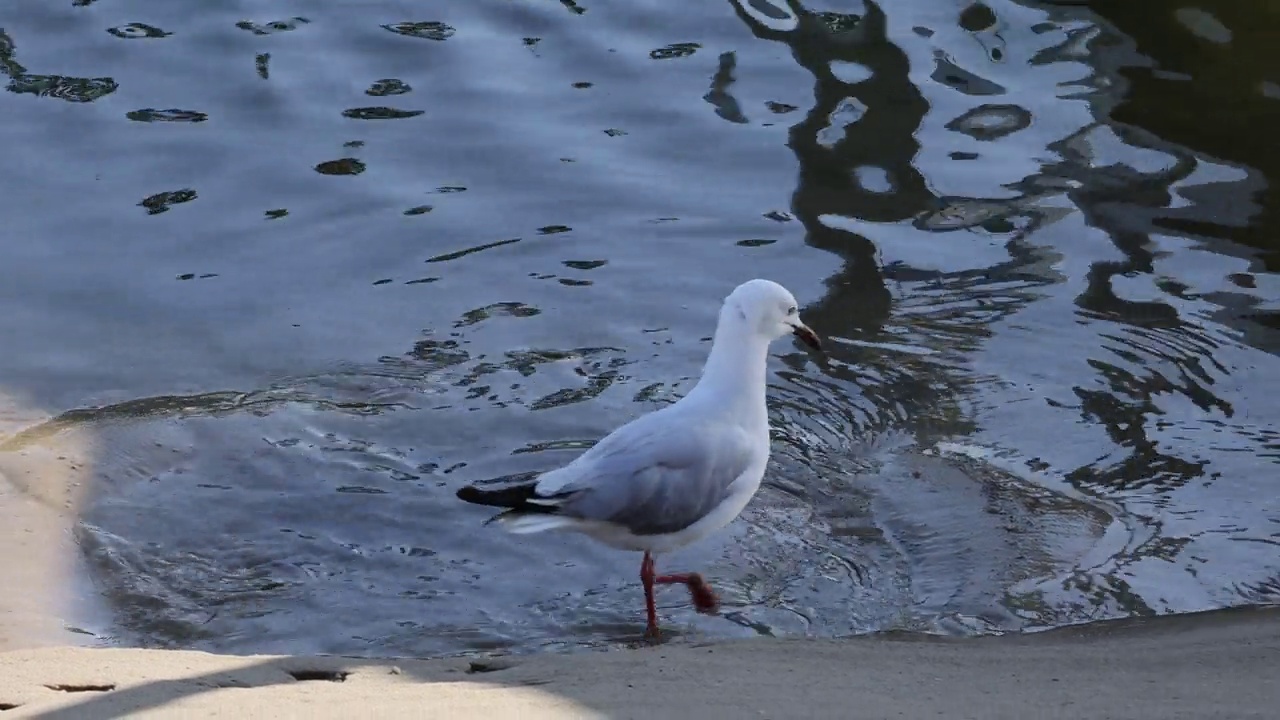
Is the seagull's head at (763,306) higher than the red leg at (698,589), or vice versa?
the seagull's head at (763,306)

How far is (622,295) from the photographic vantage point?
8023 millimetres

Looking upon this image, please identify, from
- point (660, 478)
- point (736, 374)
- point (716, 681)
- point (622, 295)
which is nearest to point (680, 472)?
point (660, 478)

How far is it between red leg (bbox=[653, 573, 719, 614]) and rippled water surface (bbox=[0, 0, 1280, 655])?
46 mm

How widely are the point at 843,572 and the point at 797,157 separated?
4033mm

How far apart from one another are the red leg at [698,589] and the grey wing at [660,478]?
0.75 ft

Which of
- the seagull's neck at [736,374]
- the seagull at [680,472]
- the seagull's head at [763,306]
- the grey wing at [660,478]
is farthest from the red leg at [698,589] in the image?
the seagull's head at [763,306]

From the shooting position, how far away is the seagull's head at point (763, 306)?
561 centimetres

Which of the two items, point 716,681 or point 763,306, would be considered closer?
point 716,681

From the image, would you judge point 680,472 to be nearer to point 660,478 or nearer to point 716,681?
point 660,478

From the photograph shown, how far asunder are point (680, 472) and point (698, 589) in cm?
47

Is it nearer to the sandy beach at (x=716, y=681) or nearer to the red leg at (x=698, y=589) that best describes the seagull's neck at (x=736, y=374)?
the red leg at (x=698, y=589)

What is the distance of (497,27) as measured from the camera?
36.5ft

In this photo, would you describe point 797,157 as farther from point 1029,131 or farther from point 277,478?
point 277,478

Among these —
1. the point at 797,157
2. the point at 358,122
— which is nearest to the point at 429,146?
the point at 358,122
